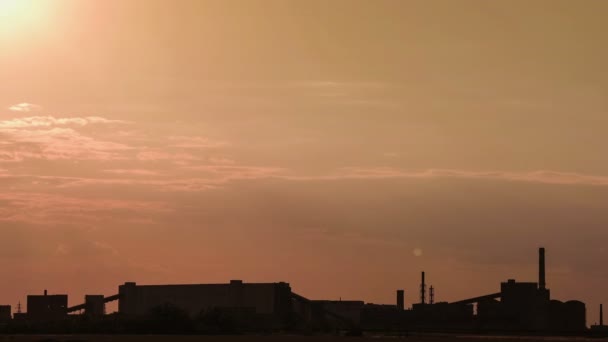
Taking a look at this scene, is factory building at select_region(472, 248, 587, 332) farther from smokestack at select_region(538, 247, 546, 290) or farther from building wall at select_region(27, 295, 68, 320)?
building wall at select_region(27, 295, 68, 320)

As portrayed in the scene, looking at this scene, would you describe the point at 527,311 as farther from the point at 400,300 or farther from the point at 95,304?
the point at 95,304

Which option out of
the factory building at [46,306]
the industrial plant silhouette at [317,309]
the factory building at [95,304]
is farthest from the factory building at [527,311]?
the factory building at [46,306]

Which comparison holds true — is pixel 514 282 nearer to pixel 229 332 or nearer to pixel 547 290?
pixel 547 290

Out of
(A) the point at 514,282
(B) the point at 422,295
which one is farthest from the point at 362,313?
(A) the point at 514,282

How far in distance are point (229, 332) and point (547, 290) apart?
203ft

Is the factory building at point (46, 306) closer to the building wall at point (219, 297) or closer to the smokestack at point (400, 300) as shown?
the building wall at point (219, 297)

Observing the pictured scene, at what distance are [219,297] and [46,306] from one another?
28.6 meters

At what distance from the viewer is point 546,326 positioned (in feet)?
472

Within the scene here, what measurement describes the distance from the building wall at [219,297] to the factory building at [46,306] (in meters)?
12.7

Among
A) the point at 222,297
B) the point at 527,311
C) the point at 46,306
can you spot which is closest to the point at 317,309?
the point at 222,297

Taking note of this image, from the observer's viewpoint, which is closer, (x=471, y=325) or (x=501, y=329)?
(x=501, y=329)

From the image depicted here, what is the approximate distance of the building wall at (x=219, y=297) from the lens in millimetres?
143625

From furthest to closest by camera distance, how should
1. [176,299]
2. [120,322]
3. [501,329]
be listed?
[176,299]
[501,329]
[120,322]

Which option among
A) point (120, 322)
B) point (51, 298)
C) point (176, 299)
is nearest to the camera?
point (120, 322)
